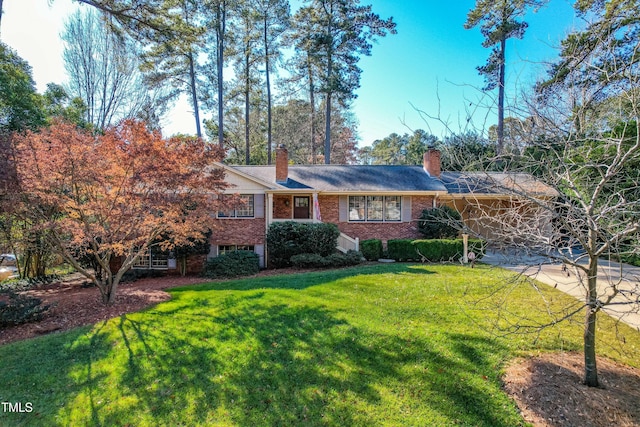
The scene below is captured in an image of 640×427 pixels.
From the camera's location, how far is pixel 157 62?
2133 cm

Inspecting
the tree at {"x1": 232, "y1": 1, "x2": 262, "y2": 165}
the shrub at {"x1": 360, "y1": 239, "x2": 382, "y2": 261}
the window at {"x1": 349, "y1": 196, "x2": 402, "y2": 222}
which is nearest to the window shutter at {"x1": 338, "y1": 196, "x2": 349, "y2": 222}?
the window at {"x1": 349, "y1": 196, "x2": 402, "y2": 222}

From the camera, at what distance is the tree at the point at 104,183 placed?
7.09 metres

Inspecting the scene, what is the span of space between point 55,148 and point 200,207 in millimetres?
3778

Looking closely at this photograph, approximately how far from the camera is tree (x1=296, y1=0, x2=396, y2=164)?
22.7 metres

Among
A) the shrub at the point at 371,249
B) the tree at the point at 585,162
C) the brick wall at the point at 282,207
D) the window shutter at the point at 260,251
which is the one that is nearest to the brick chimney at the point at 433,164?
the shrub at the point at 371,249

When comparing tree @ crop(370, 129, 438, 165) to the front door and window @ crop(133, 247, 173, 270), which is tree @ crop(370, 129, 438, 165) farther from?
window @ crop(133, 247, 173, 270)

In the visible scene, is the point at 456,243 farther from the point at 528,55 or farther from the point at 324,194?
the point at 528,55

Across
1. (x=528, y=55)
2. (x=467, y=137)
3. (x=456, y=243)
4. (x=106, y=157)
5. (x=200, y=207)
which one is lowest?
(x=456, y=243)

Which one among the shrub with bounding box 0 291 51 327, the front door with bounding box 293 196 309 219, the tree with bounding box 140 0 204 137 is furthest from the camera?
the tree with bounding box 140 0 204 137

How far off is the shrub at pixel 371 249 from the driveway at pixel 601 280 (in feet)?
15.9

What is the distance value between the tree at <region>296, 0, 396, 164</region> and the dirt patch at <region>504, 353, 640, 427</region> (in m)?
21.0

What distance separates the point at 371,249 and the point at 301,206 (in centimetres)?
536

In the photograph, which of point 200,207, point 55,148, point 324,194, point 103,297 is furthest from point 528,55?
point 324,194

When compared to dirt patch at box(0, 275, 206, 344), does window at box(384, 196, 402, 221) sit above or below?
above
